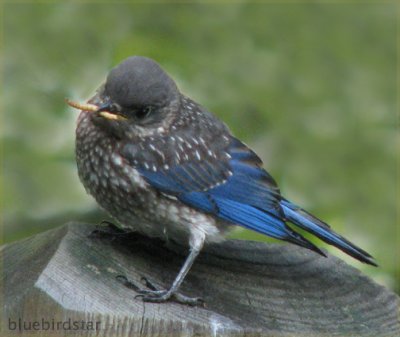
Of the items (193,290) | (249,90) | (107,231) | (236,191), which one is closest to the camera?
(193,290)

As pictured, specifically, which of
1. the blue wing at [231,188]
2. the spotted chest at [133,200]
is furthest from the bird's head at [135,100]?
the blue wing at [231,188]

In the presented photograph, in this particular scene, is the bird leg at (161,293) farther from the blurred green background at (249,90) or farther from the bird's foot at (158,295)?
the blurred green background at (249,90)

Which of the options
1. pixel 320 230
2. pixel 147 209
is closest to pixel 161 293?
pixel 147 209

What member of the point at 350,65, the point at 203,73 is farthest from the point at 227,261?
the point at 350,65

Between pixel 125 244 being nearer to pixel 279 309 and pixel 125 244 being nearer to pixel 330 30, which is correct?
pixel 279 309

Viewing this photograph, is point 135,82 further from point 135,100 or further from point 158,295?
point 158,295

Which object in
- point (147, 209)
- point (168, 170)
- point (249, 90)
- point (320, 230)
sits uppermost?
point (249, 90)
